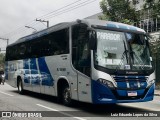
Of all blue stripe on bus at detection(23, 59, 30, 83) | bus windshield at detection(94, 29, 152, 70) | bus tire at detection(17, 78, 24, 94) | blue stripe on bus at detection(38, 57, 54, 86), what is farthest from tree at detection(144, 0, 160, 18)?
bus windshield at detection(94, 29, 152, 70)

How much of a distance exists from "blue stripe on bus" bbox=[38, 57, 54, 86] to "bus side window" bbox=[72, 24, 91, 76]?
8.78 ft

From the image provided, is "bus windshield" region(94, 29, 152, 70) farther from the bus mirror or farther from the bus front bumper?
the bus front bumper

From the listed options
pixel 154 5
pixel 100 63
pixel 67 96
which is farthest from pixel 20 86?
pixel 154 5

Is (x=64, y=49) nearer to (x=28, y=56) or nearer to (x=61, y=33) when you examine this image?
(x=61, y=33)

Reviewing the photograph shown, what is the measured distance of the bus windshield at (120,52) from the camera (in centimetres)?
1095

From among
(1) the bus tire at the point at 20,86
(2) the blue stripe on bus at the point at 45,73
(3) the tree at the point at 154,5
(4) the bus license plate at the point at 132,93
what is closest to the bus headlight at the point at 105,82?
(4) the bus license plate at the point at 132,93

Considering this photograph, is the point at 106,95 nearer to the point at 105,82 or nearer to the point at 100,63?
→ the point at 105,82

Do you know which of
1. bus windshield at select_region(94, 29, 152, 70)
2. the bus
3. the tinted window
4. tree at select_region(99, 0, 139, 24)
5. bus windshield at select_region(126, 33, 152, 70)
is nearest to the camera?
the bus

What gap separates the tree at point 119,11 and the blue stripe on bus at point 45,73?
49.4 feet

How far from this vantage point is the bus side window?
11227 mm

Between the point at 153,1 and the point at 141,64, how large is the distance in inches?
490

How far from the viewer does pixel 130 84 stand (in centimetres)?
1110

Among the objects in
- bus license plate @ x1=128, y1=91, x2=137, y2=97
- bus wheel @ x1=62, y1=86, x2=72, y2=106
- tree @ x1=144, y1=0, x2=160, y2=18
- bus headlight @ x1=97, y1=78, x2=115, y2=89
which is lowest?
bus wheel @ x1=62, y1=86, x2=72, y2=106

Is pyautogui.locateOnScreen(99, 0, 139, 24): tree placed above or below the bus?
above
